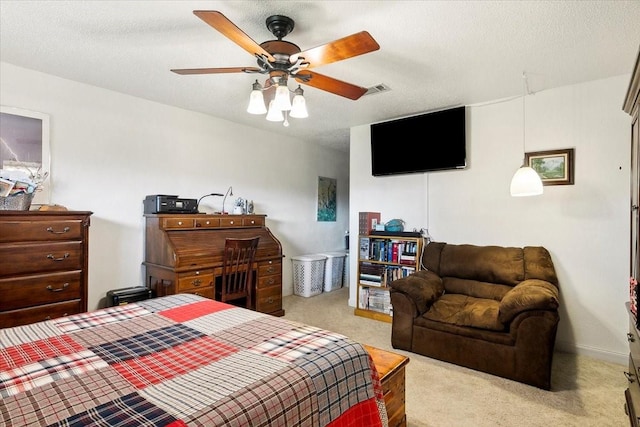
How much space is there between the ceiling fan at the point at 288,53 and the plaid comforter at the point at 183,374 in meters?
1.40

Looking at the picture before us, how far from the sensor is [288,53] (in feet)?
6.30

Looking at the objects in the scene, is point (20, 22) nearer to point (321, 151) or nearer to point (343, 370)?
point (343, 370)

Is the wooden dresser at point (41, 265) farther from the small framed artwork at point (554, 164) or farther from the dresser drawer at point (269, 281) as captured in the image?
the small framed artwork at point (554, 164)

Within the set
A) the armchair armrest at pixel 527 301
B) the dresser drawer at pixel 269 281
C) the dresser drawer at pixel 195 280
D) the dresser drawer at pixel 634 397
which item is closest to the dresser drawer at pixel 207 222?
the dresser drawer at pixel 195 280

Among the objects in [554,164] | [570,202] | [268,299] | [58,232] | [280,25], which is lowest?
[268,299]

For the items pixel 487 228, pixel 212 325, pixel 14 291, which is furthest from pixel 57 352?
pixel 487 228

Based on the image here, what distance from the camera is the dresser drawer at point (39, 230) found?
7.43 feet

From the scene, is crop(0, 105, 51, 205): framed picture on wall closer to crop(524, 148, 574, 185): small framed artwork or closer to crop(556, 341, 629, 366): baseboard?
crop(524, 148, 574, 185): small framed artwork

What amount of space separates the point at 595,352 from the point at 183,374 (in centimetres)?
350

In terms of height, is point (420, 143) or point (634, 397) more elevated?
point (420, 143)

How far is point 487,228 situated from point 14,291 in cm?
411

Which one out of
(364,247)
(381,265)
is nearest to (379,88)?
(364,247)

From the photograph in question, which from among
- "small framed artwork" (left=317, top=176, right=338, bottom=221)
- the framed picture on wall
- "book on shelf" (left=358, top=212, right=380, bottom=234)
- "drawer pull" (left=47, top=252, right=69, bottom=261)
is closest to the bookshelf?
"book on shelf" (left=358, top=212, right=380, bottom=234)

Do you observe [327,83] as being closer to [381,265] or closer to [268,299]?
[381,265]
